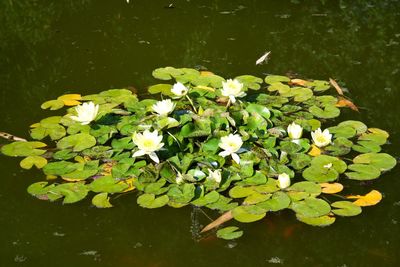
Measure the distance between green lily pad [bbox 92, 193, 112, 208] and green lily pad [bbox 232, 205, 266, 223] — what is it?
515mm

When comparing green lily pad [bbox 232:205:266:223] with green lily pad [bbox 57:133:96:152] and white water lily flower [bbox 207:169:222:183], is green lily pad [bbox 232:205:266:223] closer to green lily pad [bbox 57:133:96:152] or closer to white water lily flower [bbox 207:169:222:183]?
white water lily flower [bbox 207:169:222:183]

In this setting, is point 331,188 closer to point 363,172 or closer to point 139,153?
point 363,172

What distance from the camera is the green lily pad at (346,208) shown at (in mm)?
2412

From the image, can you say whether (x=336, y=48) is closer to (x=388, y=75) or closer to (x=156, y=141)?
(x=388, y=75)

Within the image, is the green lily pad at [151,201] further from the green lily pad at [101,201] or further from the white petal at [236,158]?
the white petal at [236,158]

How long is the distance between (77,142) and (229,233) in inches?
35.9

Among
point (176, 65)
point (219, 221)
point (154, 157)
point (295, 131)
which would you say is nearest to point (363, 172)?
point (295, 131)

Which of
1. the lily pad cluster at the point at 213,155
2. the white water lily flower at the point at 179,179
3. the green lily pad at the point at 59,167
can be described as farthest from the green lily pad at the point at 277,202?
the green lily pad at the point at 59,167

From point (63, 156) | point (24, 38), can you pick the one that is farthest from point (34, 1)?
point (63, 156)

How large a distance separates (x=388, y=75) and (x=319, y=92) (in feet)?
1.61

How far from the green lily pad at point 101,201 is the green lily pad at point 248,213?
1.69 ft

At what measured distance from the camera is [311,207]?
2418 mm

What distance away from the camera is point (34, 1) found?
15.1ft

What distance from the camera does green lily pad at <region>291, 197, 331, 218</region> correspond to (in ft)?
7.83
